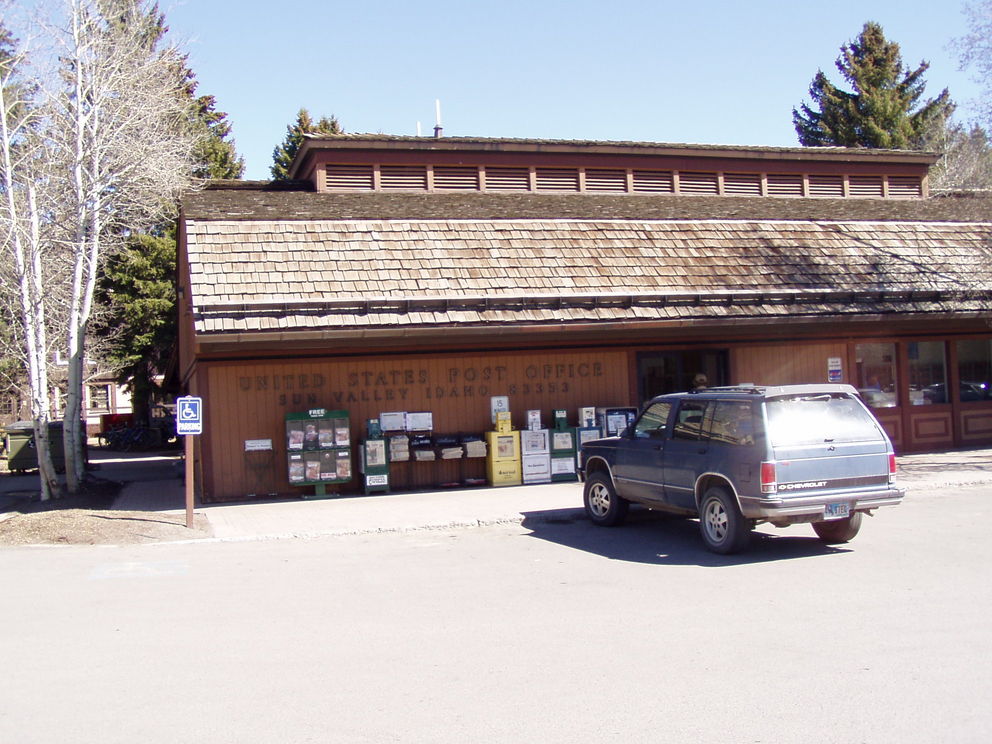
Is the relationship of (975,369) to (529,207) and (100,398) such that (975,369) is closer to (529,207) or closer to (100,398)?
(529,207)

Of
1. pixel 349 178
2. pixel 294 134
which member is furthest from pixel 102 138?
pixel 294 134

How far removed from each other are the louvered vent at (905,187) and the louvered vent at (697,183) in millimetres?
5798

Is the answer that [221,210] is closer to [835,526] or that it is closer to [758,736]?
[835,526]

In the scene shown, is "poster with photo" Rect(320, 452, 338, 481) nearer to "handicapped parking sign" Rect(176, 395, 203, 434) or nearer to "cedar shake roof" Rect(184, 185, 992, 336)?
"cedar shake roof" Rect(184, 185, 992, 336)

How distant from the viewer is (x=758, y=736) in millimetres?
4855

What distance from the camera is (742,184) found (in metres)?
24.1

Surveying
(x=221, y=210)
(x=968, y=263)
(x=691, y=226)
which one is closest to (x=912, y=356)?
(x=968, y=263)

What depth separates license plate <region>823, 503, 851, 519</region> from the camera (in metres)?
9.59

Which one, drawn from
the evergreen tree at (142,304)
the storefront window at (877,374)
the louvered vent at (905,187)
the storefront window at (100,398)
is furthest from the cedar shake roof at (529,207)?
the storefront window at (100,398)

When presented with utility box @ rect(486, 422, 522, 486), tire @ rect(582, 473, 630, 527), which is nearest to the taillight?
tire @ rect(582, 473, 630, 527)

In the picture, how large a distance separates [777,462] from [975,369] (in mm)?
13045

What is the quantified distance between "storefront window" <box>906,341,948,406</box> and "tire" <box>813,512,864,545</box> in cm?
1020

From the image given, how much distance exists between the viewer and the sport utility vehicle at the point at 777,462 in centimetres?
951

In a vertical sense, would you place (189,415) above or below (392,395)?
below
